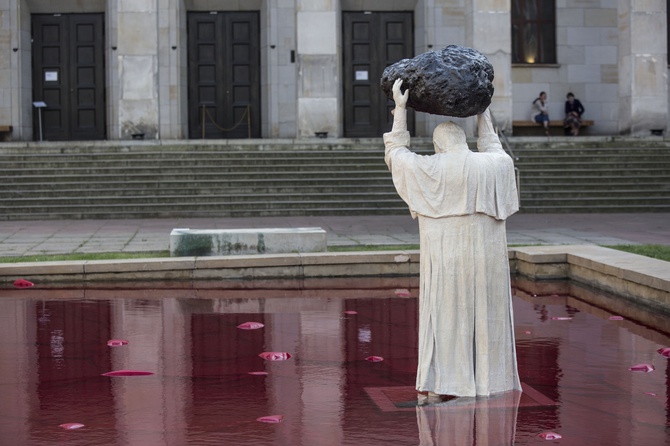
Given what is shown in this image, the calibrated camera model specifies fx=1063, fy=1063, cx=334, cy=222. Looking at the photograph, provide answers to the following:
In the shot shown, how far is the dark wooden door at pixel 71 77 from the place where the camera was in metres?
29.5

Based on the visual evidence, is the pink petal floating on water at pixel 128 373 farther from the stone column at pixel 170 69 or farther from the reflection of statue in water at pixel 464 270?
the stone column at pixel 170 69

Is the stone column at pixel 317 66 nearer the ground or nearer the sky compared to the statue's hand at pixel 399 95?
nearer the sky

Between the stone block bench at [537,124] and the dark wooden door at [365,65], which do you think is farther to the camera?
the dark wooden door at [365,65]

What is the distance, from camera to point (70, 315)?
926 cm

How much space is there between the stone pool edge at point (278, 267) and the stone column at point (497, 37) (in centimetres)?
1565

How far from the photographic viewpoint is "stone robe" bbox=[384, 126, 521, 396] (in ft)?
18.9

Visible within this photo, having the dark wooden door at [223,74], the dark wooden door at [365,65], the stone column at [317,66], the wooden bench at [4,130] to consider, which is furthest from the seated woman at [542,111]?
the wooden bench at [4,130]

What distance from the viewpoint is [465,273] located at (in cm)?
575

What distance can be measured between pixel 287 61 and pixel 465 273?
24069 mm

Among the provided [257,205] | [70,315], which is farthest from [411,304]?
[257,205]

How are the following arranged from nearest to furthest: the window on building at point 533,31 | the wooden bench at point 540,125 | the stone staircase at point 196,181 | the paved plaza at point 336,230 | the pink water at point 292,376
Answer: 1. the pink water at point 292,376
2. the paved plaza at point 336,230
3. the stone staircase at point 196,181
4. the wooden bench at point 540,125
5. the window on building at point 533,31

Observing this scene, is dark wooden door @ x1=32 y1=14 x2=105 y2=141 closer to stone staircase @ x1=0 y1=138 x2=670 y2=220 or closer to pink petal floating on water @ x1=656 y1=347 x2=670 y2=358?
stone staircase @ x1=0 y1=138 x2=670 y2=220

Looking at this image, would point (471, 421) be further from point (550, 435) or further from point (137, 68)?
point (137, 68)

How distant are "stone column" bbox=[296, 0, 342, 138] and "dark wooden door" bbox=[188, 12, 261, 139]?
279cm
